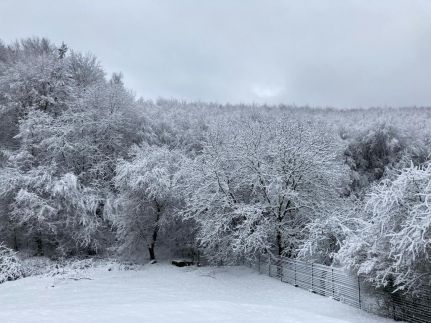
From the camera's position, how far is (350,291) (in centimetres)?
1609

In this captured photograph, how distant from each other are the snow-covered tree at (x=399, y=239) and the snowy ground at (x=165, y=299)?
1941mm

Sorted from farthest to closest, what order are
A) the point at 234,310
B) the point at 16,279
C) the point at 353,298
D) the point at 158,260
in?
the point at 158,260 → the point at 16,279 → the point at 353,298 → the point at 234,310

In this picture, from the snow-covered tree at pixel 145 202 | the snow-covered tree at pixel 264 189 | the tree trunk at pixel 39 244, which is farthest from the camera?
the tree trunk at pixel 39 244

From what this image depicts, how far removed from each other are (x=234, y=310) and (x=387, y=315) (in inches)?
230

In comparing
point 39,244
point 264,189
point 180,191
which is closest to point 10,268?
point 39,244

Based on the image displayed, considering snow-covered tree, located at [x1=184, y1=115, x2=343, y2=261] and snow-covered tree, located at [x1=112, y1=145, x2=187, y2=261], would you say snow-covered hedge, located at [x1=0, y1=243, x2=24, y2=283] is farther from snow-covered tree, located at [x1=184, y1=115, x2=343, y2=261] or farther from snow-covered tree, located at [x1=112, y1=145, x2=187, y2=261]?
snow-covered tree, located at [x1=184, y1=115, x2=343, y2=261]

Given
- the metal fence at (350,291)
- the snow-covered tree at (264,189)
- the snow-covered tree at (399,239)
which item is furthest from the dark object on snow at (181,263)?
the snow-covered tree at (399,239)

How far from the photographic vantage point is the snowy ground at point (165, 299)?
11.6 metres

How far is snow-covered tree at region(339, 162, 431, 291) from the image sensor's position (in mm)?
12625

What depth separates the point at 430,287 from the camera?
13.2 meters

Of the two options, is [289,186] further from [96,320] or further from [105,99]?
[105,99]

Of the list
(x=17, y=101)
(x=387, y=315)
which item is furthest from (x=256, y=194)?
(x=17, y=101)

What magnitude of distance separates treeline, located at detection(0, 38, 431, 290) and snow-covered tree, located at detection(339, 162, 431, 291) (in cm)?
5

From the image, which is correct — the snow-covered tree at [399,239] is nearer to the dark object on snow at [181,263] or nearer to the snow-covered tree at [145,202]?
the dark object on snow at [181,263]
